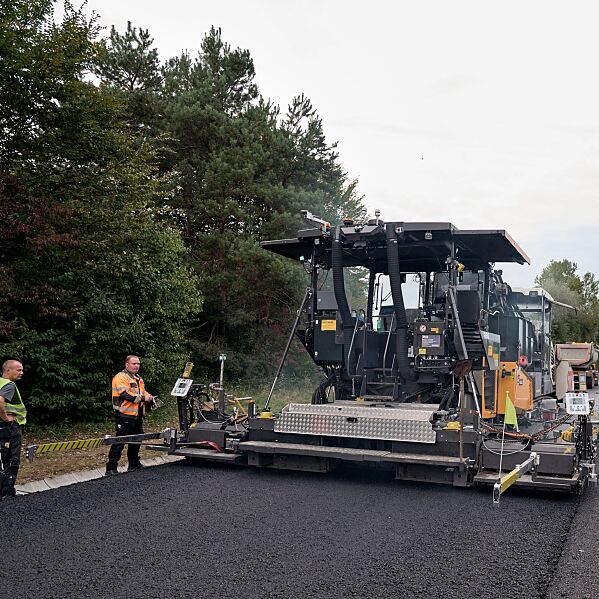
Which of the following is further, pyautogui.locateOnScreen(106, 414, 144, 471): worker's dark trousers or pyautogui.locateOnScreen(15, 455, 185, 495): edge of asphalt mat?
pyautogui.locateOnScreen(106, 414, 144, 471): worker's dark trousers

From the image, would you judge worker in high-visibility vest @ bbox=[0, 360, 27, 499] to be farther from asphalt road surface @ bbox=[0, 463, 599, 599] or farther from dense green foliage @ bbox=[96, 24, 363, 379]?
dense green foliage @ bbox=[96, 24, 363, 379]

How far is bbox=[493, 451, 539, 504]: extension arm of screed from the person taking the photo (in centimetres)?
547

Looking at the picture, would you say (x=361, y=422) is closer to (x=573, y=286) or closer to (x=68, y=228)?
(x=68, y=228)

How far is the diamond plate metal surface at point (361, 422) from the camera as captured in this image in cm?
732

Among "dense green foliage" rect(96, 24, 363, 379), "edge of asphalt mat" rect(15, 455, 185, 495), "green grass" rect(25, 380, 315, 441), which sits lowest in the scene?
"edge of asphalt mat" rect(15, 455, 185, 495)

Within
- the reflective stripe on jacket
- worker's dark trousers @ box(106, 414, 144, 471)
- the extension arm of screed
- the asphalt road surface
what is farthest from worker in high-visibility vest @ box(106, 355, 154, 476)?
the extension arm of screed

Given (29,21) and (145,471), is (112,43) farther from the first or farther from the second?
(145,471)

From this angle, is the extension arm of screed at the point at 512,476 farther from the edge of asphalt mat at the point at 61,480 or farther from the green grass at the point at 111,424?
the edge of asphalt mat at the point at 61,480

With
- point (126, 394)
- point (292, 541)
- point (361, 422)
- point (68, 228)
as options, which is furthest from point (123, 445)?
point (68, 228)

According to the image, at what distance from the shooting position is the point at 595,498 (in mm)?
7316

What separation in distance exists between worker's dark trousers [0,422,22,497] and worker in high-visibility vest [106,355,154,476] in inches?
57.6

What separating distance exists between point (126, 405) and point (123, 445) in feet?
1.56

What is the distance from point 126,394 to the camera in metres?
8.35

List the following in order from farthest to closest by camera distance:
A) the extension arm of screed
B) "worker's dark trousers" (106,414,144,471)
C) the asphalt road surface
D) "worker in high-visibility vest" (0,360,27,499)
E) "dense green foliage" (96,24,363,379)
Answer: "dense green foliage" (96,24,363,379), "worker's dark trousers" (106,414,144,471), "worker in high-visibility vest" (0,360,27,499), the extension arm of screed, the asphalt road surface
